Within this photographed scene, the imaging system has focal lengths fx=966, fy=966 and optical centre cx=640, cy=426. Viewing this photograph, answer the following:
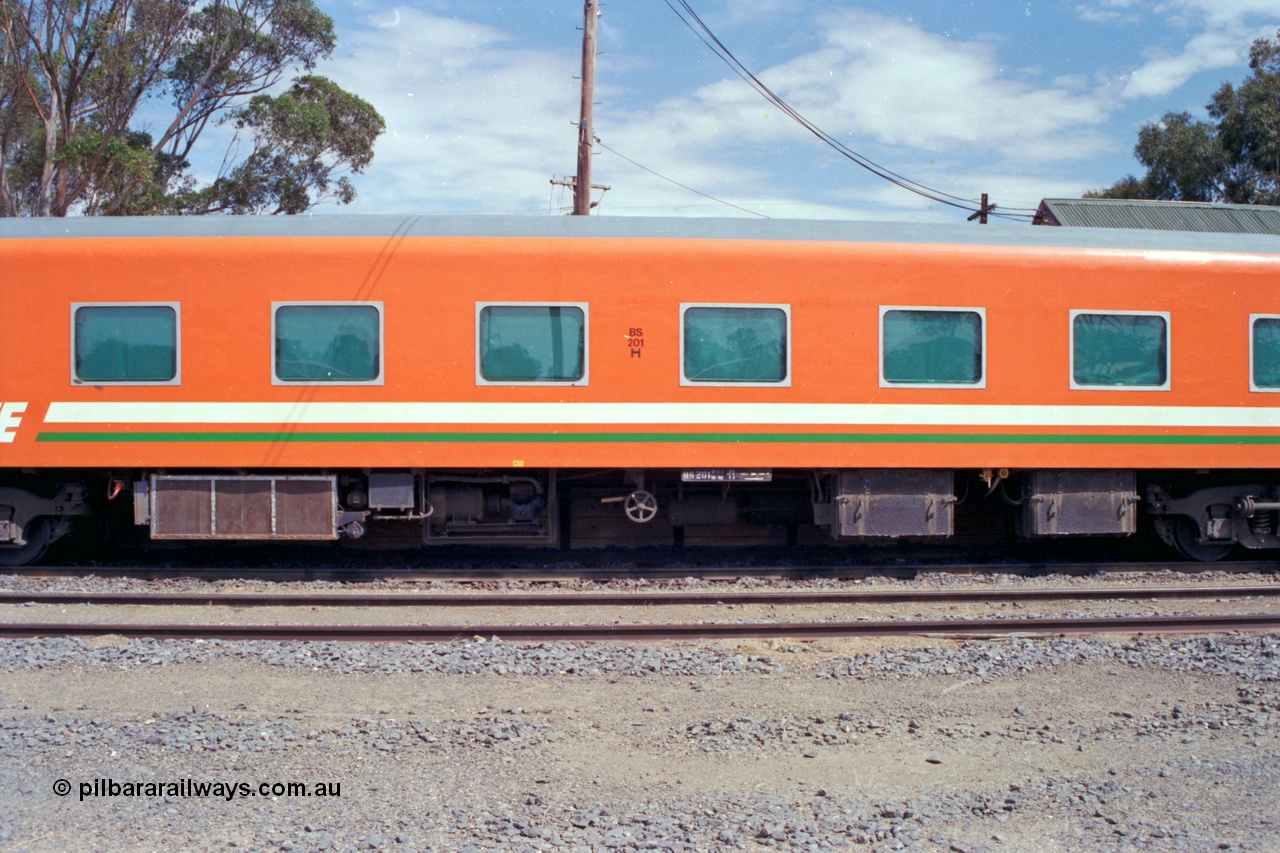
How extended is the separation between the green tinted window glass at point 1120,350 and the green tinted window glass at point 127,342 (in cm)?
828

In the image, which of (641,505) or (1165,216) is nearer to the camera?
(641,505)

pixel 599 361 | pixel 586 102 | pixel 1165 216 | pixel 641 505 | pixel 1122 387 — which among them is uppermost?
pixel 586 102

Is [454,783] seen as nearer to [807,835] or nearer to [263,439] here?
[807,835]

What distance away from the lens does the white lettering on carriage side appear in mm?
8680

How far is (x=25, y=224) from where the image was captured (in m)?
8.91

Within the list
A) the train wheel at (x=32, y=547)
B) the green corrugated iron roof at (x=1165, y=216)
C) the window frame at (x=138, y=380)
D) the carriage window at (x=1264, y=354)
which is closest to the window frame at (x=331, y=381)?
the window frame at (x=138, y=380)

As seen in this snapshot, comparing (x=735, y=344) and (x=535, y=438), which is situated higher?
(x=735, y=344)

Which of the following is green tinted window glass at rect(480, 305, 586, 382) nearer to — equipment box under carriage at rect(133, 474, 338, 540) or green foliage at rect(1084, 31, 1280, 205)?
equipment box under carriage at rect(133, 474, 338, 540)

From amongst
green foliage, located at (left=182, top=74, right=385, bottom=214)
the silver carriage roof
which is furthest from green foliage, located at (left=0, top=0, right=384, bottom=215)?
the silver carriage roof

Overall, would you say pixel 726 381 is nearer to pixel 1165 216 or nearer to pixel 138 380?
pixel 138 380

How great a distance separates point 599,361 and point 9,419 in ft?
17.5

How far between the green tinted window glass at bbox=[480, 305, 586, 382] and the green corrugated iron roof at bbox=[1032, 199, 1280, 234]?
6048 mm

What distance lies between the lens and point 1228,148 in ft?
70.8

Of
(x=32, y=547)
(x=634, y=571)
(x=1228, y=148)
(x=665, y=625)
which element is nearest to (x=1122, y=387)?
(x=634, y=571)
